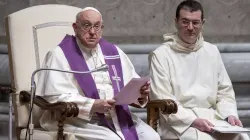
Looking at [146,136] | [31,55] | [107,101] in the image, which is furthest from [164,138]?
[31,55]

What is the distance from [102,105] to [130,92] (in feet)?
0.69

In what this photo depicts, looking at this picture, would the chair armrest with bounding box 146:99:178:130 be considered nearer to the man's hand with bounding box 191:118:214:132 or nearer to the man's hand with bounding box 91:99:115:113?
the man's hand with bounding box 191:118:214:132

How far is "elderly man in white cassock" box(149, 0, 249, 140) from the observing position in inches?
215

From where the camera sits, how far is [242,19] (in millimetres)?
7371

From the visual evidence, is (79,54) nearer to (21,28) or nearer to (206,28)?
(21,28)

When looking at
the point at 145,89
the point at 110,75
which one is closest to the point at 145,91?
the point at 145,89

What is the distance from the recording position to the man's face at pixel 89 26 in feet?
17.3

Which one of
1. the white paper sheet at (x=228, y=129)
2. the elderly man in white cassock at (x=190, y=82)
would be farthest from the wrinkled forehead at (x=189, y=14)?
the white paper sheet at (x=228, y=129)

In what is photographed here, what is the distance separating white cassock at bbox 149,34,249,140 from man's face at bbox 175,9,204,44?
0.12 m

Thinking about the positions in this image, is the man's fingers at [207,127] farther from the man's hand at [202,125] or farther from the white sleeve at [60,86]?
the white sleeve at [60,86]

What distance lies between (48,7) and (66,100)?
3.32 feet

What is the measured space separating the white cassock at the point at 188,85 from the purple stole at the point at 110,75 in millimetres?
314

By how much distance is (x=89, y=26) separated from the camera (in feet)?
17.3

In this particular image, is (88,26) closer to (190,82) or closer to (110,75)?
(110,75)
